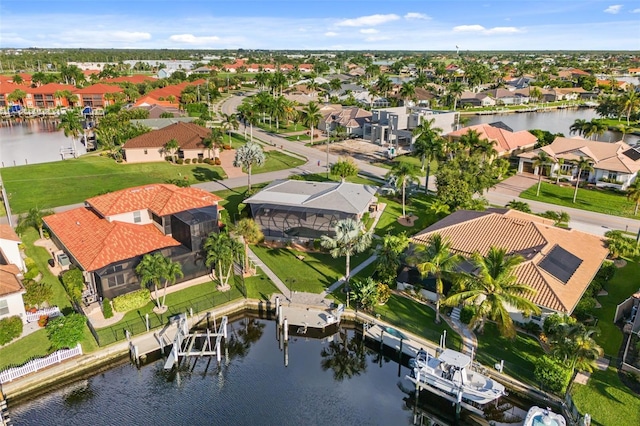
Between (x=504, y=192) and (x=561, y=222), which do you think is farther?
(x=504, y=192)

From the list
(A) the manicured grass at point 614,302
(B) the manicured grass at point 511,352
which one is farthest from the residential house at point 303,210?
(A) the manicured grass at point 614,302

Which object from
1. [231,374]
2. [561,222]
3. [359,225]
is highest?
[359,225]

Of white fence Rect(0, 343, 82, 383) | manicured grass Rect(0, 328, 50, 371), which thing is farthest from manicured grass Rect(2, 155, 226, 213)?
white fence Rect(0, 343, 82, 383)

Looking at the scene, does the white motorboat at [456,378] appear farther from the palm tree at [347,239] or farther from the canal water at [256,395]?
the palm tree at [347,239]

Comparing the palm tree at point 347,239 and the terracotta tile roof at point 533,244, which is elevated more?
the palm tree at point 347,239

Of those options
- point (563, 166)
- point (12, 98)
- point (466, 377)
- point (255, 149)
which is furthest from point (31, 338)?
point (12, 98)

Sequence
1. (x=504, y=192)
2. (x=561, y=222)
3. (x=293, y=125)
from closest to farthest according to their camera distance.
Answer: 1. (x=561, y=222)
2. (x=504, y=192)
3. (x=293, y=125)

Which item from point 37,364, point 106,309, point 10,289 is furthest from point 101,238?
point 37,364

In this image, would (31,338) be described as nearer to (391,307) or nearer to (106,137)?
(391,307)
